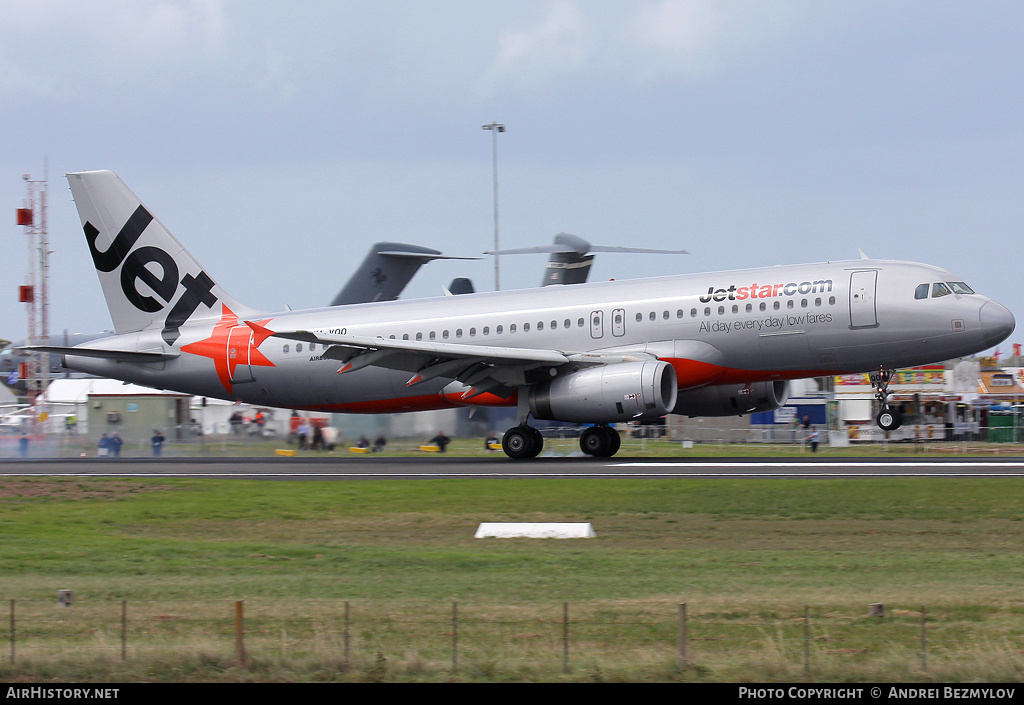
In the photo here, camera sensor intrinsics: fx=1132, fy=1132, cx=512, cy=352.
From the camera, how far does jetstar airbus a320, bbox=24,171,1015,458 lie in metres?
Answer: 30.0

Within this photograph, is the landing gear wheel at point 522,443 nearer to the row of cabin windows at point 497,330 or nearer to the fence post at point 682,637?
the row of cabin windows at point 497,330

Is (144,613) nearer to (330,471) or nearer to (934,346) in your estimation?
(330,471)

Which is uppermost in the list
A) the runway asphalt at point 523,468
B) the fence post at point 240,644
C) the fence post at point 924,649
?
the runway asphalt at point 523,468

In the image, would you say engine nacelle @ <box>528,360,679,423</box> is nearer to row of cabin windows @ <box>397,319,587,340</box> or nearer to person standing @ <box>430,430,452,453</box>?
row of cabin windows @ <box>397,319,587,340</box>

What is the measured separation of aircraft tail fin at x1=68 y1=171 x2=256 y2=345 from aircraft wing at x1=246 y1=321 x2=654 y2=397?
7.03 m

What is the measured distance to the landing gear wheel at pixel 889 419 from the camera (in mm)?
28812

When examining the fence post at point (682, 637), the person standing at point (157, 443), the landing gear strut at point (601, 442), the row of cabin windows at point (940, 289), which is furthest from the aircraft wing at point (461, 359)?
the fence post at point (682, 637)

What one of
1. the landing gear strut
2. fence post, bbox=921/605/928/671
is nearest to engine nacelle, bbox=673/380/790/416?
the landing gear strut

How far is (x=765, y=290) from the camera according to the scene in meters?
30.8

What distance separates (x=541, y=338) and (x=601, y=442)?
3.75 m

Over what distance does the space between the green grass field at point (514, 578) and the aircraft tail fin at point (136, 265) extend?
35.4ft

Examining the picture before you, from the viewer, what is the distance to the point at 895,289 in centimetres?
2997

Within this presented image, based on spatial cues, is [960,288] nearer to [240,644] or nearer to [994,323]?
[994,323]

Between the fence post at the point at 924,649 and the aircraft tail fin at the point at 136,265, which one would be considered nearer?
the fence post at the point at 924,649
